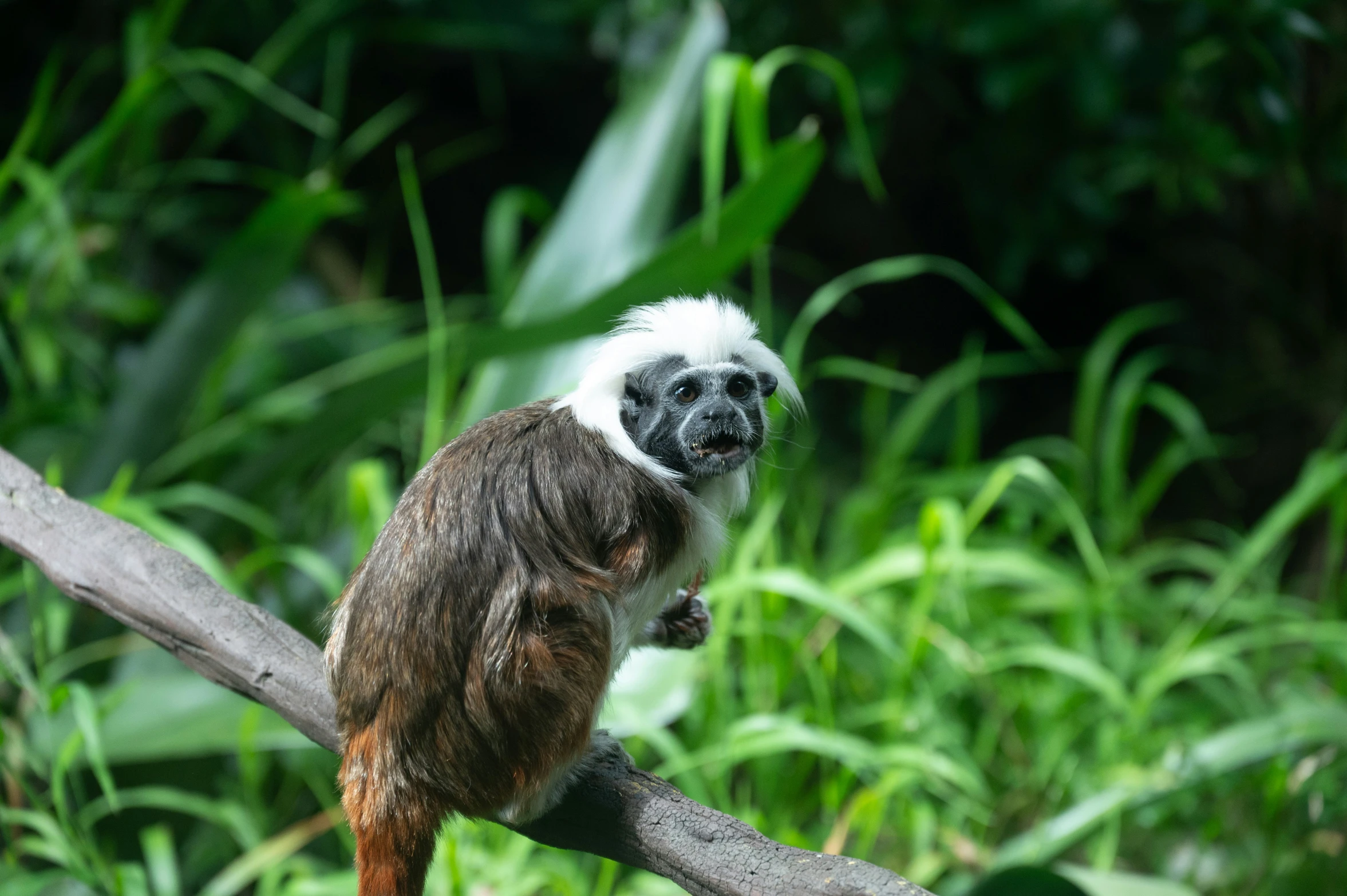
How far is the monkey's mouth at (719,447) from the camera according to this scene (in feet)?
3.36

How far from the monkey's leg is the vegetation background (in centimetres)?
40

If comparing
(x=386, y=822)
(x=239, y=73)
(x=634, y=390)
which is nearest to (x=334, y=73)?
(x=239, y=73)

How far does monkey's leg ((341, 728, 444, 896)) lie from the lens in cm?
96

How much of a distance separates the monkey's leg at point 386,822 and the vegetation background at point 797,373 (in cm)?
40

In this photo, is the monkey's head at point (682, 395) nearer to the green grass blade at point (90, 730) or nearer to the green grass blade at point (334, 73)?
the green grass blade at point (90, 730)

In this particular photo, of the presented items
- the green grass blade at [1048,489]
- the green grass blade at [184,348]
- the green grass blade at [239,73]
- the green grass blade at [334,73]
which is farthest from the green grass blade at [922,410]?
the green grass blade at [334,73]

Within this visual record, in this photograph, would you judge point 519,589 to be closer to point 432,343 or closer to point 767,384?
point 767,384

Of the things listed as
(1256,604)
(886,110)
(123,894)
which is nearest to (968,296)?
(886,110)

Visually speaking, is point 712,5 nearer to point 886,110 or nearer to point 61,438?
point 886,110

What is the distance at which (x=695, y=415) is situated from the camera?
3.37 feet

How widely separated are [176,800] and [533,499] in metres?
1.12

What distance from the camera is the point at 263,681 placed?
109 centimetres

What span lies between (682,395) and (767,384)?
0.12 m

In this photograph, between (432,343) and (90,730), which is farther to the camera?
(432,343)
